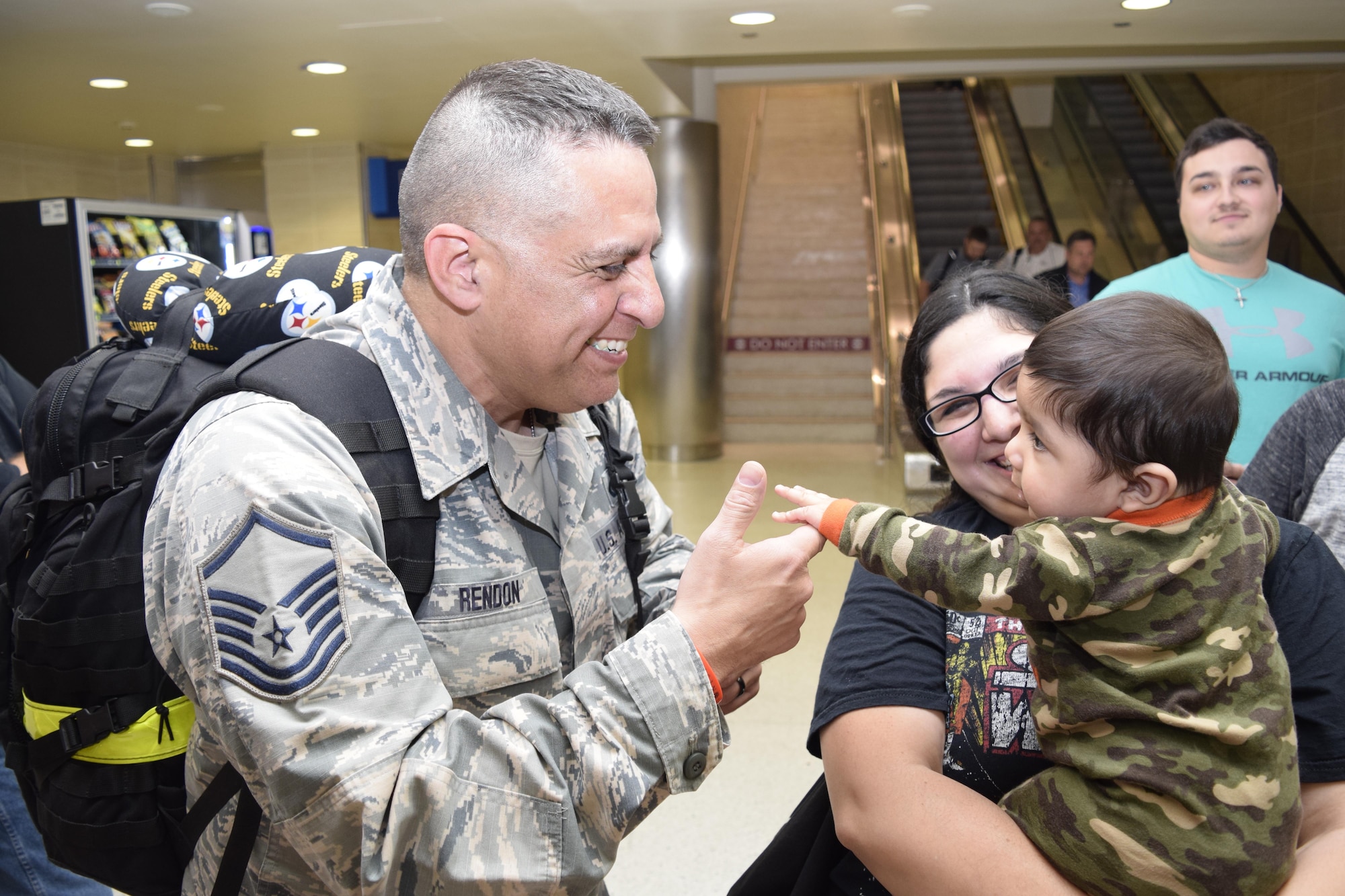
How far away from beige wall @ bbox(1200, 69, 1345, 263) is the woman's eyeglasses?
9250mm

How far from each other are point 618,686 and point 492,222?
574mm

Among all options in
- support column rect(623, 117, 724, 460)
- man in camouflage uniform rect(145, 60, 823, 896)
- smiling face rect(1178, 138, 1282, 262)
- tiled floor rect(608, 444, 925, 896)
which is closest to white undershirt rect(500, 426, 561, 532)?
man in camouflage uniform rect(145, 60, 823, 896)

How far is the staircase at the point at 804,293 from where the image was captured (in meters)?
9.73

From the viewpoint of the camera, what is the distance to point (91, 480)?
120 cm

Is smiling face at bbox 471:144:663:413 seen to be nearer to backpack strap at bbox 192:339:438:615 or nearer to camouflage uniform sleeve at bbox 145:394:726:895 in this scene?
backpack strap at bbox 192:339:438:615

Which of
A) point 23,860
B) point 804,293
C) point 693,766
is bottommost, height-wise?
point 23,860

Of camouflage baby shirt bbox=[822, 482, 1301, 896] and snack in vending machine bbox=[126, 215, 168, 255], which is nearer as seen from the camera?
camouflage baby shirt bbox=[822, 482, 1301, 896]

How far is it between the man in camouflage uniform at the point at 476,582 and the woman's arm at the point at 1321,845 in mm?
594

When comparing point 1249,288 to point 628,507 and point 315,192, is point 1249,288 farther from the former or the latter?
point 315,192

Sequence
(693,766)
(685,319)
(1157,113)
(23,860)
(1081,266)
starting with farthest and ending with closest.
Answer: (1157,113) → (685,319) → (1081,266) → (23,860) → (693,766)

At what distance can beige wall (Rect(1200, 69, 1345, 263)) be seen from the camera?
28.6ft

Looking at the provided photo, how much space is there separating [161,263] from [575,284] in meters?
0.78

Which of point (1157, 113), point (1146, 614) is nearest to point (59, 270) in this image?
point (1146, 614)

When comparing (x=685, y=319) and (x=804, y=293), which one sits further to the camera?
(x=804, y=293)
